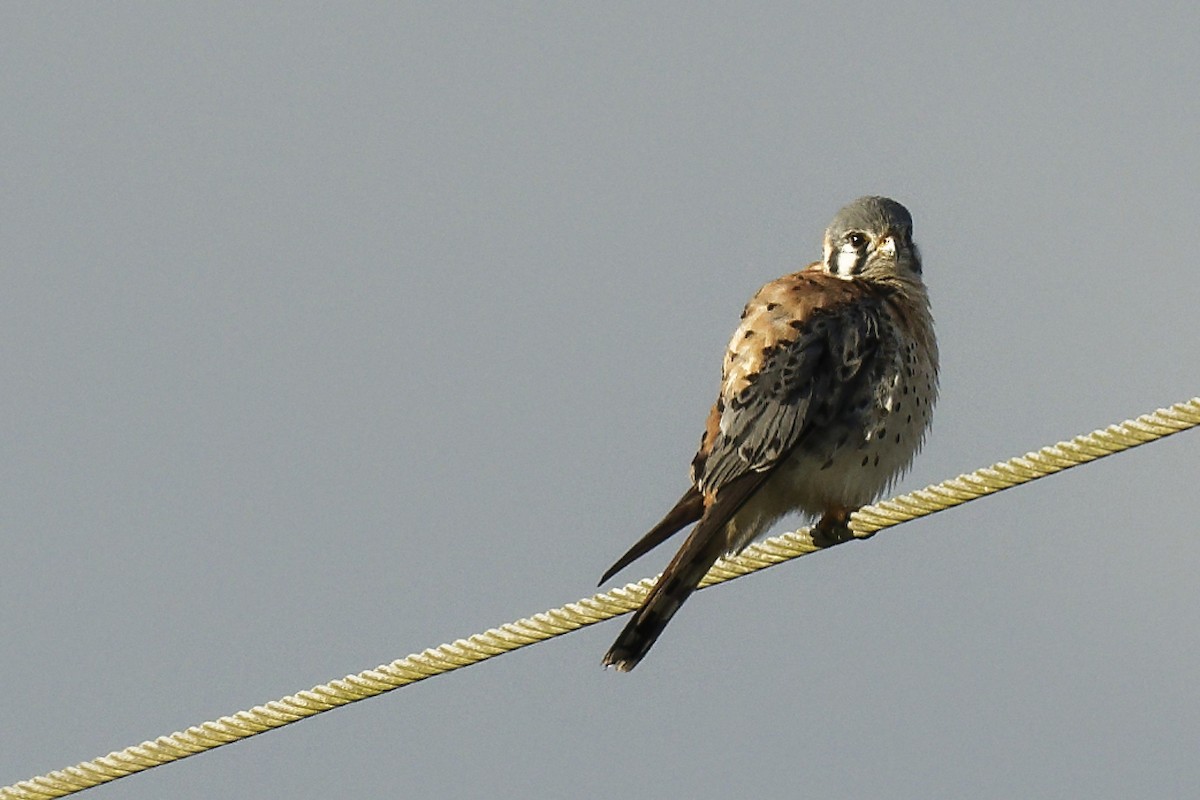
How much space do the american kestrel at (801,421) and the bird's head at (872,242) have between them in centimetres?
29

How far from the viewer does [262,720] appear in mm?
7297

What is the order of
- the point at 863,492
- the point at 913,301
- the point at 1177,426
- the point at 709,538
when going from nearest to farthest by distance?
the point at 1177,426, the point at 709,538, the point at 863,492, the point at 913,301

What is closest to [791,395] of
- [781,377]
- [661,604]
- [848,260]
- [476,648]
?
[781,377]

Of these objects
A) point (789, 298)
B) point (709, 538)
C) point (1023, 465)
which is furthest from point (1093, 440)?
point (789, 298)

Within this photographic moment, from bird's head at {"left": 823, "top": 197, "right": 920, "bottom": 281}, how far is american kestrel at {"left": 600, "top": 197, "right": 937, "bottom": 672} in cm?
29

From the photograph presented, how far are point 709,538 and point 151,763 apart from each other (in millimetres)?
1894

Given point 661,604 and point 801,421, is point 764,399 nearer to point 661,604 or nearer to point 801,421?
point 801,421

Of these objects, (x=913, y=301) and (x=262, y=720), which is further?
(x=913, y=301)

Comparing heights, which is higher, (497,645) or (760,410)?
(760,410)

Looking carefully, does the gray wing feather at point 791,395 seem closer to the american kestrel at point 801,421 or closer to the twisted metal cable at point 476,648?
the american kestrel at point 801,421

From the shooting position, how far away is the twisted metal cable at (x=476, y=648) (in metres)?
6.96

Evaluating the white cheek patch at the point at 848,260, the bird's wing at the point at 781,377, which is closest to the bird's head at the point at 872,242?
the white cheek patch at the point at 848,260

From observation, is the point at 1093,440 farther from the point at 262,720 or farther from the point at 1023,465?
the point at 262,720

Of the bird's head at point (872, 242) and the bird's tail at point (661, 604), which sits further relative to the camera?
the bird's head at point (872, 242)
